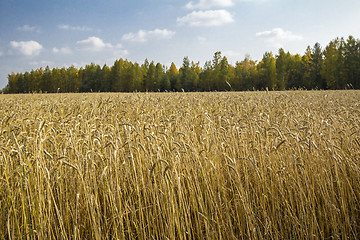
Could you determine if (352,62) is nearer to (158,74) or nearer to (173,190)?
(158,74)

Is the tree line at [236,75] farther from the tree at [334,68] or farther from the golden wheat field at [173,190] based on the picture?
the golden wheat field at [173,190]

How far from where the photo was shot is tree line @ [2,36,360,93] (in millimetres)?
42719

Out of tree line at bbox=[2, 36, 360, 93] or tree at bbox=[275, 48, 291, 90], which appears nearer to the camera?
tree line at bbox=[2, 36, 360, 93]

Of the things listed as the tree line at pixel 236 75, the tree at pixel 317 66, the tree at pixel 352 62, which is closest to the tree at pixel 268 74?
the tree line at pixel 236 75

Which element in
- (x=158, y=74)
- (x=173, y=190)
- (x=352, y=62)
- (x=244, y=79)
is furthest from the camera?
(x=158, y=74)

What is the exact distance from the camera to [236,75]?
53094 mm

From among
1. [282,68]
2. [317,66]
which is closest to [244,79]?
[282,68]

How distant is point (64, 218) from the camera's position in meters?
2.34

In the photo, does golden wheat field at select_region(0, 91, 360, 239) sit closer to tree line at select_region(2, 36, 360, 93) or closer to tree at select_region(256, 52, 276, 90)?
tree line at select_region(2, 36, 360, 93)

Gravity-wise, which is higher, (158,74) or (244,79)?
(158,74)

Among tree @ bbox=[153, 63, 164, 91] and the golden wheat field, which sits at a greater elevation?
tree @ bbox=[153, 63, 164, 91]

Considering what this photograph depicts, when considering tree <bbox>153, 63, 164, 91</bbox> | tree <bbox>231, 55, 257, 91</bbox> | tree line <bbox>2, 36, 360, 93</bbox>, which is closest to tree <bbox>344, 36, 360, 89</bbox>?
tree line <bbox>2, 36, 360, 93</bbox>

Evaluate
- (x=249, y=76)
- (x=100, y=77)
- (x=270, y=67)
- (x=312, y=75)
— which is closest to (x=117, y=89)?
(x=100, y=77)

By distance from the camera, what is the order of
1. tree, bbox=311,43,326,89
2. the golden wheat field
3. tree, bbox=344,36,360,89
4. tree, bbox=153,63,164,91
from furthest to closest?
1. tree, bbox=153,63,164,91
2. tree, bbox=311,43,326,89
3. tree, bbox=344,36,360,89
4. the golden wheat field
